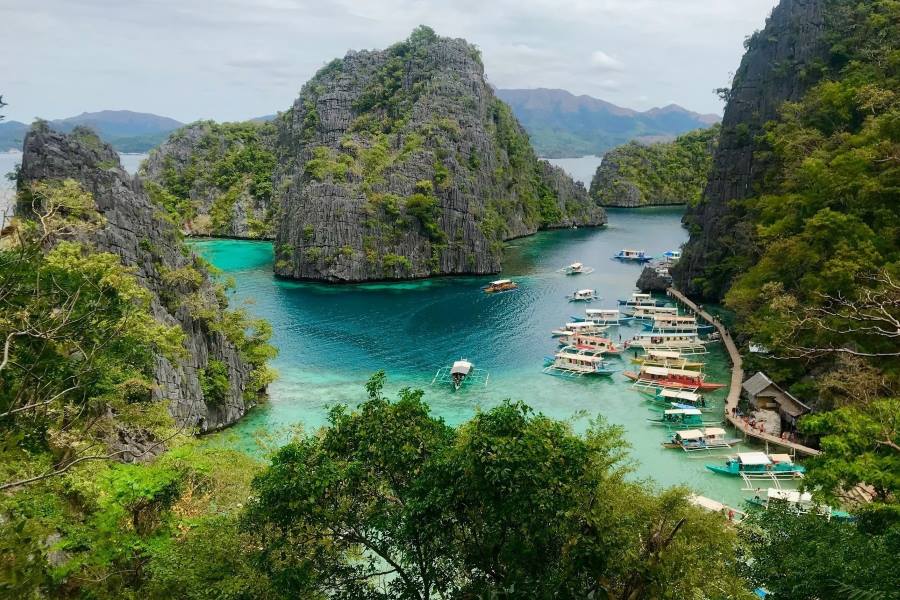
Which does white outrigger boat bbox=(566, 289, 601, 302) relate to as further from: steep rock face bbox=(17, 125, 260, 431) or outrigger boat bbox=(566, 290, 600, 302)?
steep rock face bbox=(17, 125, 260, 431)

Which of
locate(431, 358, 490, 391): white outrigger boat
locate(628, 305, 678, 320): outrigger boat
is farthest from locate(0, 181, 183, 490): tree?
locate(628, 305, 678, 320): outrigger boat

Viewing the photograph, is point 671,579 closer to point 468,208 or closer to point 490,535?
point 490,535

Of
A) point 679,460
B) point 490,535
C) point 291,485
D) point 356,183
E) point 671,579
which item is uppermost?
point 356,183

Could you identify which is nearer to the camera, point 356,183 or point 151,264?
point 151,264

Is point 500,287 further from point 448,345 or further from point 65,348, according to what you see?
point 65,348

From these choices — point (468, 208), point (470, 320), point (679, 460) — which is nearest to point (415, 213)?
A: point (468, 208)

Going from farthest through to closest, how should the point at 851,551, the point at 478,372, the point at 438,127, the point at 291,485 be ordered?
the point at 438,127 → the point at 478,372 → the point at 291,485 → the point at 851,551
